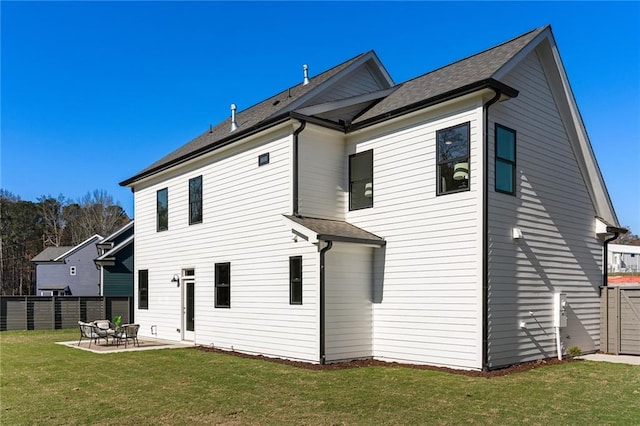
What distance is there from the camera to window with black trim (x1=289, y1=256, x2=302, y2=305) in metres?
11.1

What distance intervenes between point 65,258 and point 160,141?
14.8 metres

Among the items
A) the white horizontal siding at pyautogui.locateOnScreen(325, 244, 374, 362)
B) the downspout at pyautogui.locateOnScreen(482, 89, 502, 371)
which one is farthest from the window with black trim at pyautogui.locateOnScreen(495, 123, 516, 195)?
the white horizontal siding at pyautogui.locateOnScreen(325, 244, 374, 362)

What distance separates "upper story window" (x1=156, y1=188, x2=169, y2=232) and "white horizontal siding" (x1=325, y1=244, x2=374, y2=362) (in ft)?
26.5

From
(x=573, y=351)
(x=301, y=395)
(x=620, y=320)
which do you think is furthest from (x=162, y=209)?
(x=620, y=320)

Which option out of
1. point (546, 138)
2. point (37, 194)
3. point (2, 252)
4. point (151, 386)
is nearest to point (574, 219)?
point (546, 138)

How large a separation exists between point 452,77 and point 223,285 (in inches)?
308

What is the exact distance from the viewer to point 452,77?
11234 millimetres

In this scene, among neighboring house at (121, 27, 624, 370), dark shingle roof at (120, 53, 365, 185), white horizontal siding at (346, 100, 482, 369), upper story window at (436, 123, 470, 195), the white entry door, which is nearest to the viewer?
white horizontal siding at (346, 100, 482, 369)

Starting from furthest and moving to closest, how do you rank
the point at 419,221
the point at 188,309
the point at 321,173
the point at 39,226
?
the point at 39,226 < the point at 188,309 < the point at 321,173 < the point at 419,221

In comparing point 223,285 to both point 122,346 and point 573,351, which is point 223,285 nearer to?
point 122,346

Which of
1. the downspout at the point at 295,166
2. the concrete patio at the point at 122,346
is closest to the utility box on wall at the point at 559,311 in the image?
the downspout at the point at 295,166

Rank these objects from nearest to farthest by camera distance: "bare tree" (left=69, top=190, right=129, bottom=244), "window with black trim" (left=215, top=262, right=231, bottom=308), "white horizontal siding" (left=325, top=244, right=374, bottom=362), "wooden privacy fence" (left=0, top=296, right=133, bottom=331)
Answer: "white horizontal siding" (left=325, top=244, right=374, bottom=362), "window with black trim" (left=215, top=262, right=231, bottom=308), "wooden privacy fence" (left=0, top=296, right=133, bottom=331), "bare tree" (left=69, top=190, right=129, bottom=244)

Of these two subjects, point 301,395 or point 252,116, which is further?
point 252,116

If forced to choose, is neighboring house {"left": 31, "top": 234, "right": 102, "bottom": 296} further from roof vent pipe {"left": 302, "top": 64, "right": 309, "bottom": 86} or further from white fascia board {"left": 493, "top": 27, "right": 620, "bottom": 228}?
white fascia board {"left": 493, "top": 27, "right": 620, "bottom": 228}
